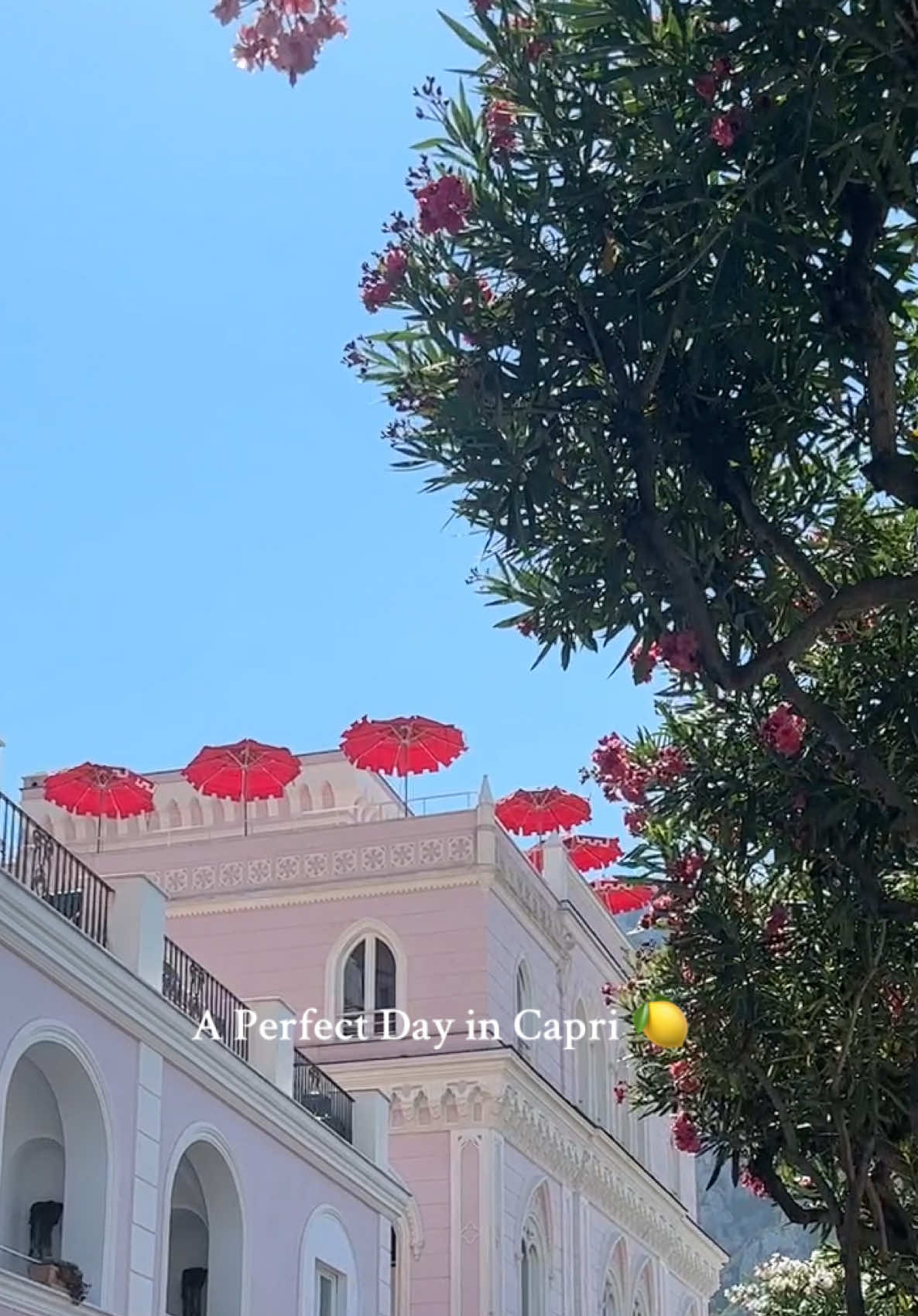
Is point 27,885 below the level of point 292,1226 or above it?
above

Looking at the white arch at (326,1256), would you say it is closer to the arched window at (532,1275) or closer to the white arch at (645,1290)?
the arched window at (532,1275)

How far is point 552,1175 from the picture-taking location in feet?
90.9

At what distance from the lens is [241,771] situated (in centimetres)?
2798

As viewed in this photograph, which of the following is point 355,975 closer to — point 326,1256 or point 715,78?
point 326,1256

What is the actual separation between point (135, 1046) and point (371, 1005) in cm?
1089

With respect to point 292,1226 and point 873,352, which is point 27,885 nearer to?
point 292,1226

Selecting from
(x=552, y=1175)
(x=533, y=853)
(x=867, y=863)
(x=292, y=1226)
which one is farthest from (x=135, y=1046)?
(x=533, y=853)

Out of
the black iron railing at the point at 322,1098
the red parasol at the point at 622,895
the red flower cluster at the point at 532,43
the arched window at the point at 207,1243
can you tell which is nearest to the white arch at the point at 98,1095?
the arched window at the point at 207,1243

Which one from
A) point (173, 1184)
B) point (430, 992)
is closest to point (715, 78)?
point (173, 1184)

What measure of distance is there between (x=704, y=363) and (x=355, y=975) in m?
19.7

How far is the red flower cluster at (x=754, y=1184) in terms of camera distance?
12852 mm

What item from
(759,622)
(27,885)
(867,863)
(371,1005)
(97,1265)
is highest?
(371,1005)

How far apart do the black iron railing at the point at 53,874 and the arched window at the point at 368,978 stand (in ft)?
35.6

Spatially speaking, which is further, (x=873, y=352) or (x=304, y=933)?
(x=304, y=933)
